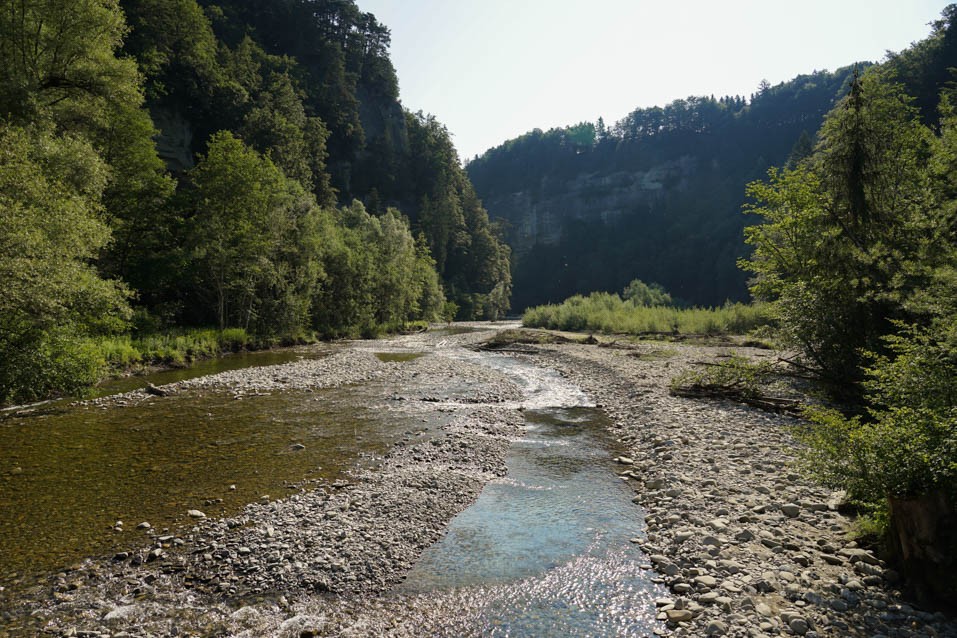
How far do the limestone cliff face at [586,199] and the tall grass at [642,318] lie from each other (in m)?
124

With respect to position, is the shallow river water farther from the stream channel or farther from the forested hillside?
the forested hillside

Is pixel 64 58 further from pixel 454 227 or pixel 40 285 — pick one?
pixel 454 227

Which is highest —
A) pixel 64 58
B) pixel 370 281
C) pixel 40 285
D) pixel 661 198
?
pixel 661 198

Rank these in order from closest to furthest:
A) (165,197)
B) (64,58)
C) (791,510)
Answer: (791,510) < (64,58) < (165,197)

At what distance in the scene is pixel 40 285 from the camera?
1307 centimetres

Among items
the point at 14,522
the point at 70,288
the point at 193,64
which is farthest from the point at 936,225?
the point at 193,64

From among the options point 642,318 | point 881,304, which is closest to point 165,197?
point 881,304

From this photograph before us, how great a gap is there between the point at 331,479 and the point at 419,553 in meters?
3.35

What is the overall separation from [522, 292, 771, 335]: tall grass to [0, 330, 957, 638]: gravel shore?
3113cm

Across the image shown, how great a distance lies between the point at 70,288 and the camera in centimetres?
1409

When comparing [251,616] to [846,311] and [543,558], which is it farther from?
[846,311]

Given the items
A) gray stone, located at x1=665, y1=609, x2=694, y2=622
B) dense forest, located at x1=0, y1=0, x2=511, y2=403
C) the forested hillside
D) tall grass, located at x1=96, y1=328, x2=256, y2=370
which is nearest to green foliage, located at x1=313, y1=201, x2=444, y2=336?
dense forest, located at x1=0, y1=0, x2=511, y2=403

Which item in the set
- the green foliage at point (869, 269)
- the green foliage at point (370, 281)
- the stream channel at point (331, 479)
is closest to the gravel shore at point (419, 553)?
the stream channel at point (331, 479)

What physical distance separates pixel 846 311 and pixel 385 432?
12.8 m
